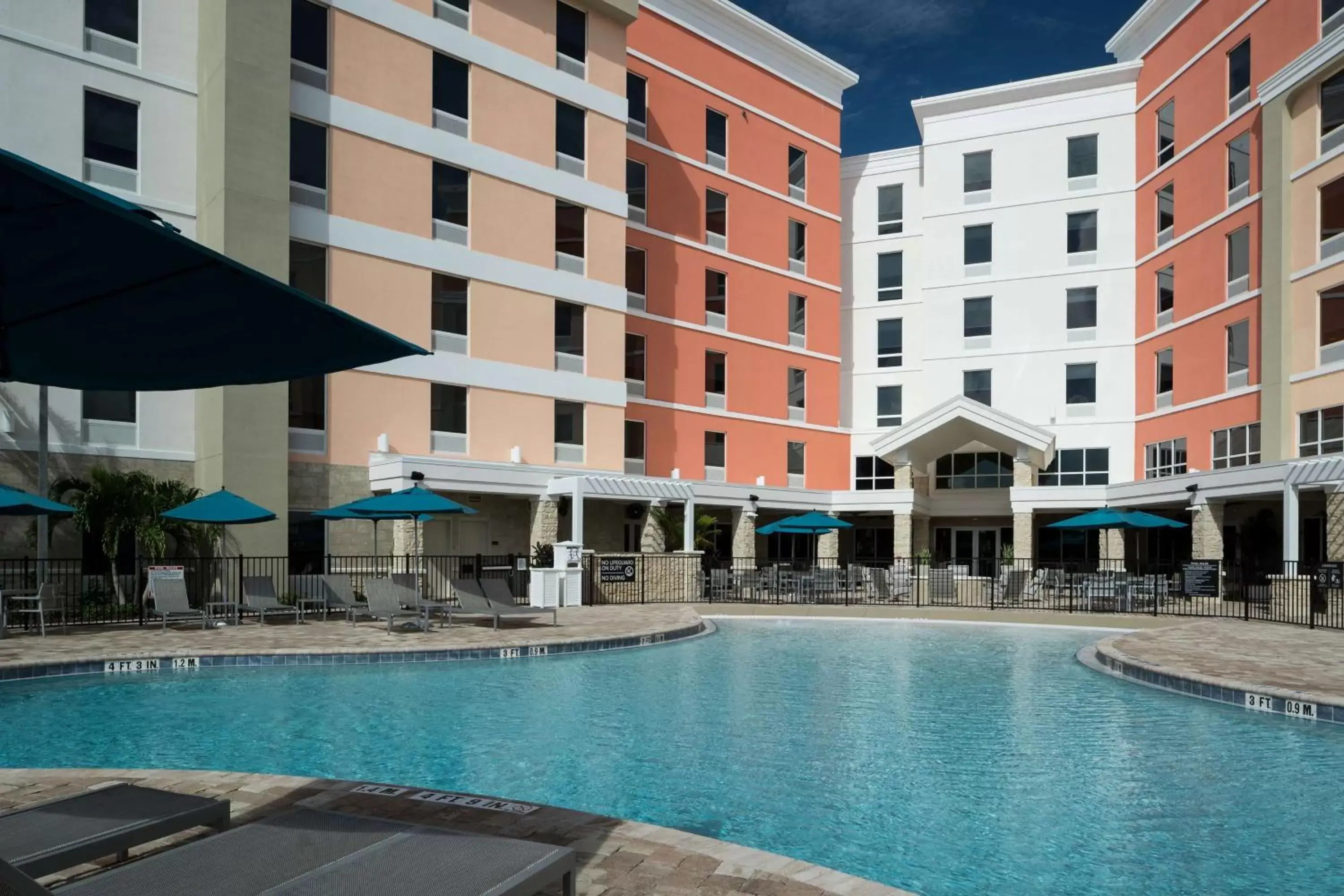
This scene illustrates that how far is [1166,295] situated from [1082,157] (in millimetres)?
6115

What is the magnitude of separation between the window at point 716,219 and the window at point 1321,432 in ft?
57.5

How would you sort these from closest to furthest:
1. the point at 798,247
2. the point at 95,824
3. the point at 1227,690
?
the point at 95,824 → the point at 1227,690 → the point at 798,247

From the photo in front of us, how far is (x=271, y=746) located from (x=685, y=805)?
3.83 metres

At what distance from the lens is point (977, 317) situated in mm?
37156

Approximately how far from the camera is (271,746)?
8.56 meters

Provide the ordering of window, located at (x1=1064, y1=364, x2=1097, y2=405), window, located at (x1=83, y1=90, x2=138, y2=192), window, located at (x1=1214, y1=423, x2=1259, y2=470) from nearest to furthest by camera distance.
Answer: window, located at (x1=83, y1=90, x2=138, y2=192), window, located at (x1=1214, y1=423, x2=1259, y2=470), window, located at (x1=1064, y1=364, x2=1097, y2=405)

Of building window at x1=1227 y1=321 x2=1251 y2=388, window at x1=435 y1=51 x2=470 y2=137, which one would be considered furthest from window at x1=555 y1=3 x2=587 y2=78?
building window at x1=1227 y1=321 x2=1251 y2=388

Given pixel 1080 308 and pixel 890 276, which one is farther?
pixel 890 276

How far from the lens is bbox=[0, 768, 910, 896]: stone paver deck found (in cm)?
457

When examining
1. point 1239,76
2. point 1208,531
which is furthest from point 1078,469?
point 1239,76

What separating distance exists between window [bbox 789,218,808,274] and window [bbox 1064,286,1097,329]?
9.33 meters

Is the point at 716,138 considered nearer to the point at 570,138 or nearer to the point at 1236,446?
the point at 570,138

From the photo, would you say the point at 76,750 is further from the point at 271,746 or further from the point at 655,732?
the point at 655,732

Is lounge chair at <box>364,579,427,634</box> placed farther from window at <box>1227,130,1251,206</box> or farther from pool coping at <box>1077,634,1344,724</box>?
window at <box>1227,130,1251,206</box>
